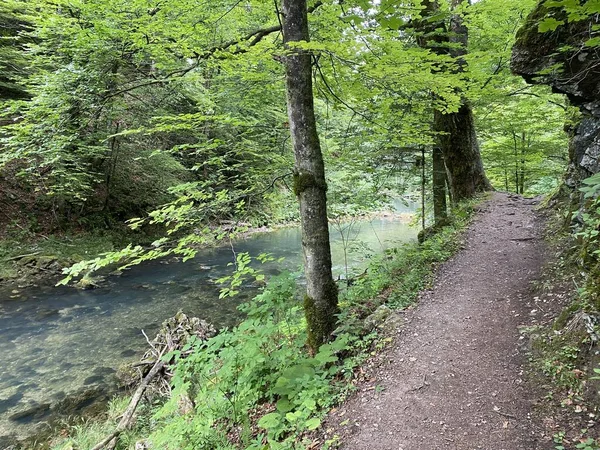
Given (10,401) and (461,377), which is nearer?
(461,377)

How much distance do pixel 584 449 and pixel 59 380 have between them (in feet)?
27.6

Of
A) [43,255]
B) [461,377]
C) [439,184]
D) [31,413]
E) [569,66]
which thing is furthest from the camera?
[43,255]

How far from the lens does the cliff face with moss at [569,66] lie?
4.29 meters

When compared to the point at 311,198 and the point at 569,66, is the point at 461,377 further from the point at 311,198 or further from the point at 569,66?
the point at 569,66

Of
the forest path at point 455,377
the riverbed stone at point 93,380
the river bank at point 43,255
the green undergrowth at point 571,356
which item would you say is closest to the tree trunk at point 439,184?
the river bank at point 43,255

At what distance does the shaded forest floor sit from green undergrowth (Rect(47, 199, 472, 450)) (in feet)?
0.82

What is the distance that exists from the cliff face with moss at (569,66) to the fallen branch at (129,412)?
7137 mm

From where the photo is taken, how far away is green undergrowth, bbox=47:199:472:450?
3.21m

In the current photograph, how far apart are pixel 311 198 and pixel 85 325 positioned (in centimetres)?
847

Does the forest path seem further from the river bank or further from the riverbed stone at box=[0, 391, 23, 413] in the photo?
the riverbed stone at box=[0, 391, 23, 413]

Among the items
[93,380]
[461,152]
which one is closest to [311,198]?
[93,380]

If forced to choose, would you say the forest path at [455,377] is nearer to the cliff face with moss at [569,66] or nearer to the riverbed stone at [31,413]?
the cliff face with moss at [569,66]

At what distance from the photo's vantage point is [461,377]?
3229mm

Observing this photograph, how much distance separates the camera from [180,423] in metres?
3.85
